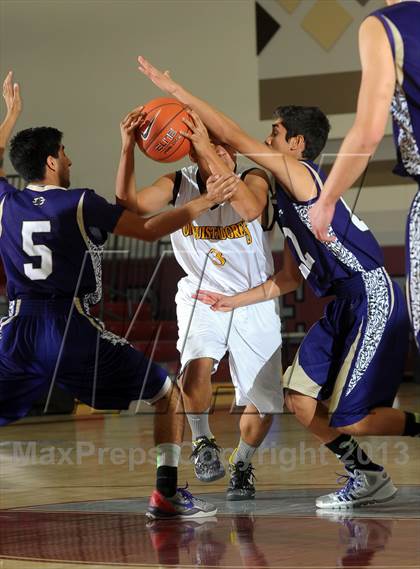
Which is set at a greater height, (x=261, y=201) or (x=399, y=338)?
(x=261, y=201)

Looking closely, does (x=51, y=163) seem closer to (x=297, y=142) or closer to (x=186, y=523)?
(x=297, y=142)

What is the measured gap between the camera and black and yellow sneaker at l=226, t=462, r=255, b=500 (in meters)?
4.88

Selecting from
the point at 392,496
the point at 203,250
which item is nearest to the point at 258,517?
the point at 392,496

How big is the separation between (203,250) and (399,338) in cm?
133

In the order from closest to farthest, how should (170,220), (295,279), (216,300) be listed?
(170,220)
(295,279)
(216,300)

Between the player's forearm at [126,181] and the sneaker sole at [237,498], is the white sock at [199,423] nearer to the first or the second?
the sneaker sole at [237,498]

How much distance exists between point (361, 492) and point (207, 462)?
0.79 meters

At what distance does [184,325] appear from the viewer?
5.02 meters

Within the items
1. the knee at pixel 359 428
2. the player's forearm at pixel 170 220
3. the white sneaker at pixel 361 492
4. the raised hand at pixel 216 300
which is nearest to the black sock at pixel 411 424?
the knee at pixel 359 428

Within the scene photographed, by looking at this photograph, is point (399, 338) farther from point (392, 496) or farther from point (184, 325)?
point (184, 325)

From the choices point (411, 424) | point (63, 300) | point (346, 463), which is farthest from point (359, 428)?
point (63, 300)

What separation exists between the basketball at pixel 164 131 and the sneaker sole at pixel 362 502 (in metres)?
1.68

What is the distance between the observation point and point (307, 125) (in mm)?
4512

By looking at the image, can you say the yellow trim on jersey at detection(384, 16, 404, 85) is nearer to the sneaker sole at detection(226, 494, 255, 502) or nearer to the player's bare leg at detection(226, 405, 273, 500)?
the player's bare leg at detection(226, 405, 273, 500)
